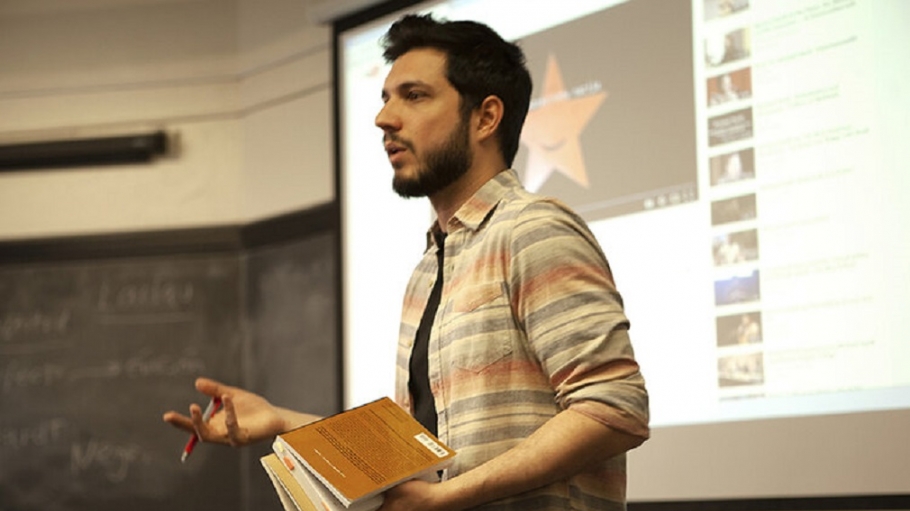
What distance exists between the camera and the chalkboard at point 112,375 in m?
4.41

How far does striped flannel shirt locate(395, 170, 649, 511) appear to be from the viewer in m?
1.46

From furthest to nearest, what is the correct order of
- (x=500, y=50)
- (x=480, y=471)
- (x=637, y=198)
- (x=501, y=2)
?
(x=501, y=2)
(x=637, y=198)
(x=500, y=50)
(x=480, y=471)

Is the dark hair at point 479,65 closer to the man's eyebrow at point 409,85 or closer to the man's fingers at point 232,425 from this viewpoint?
the man's eyebrow at point 409,85

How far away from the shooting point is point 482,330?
1.57 m

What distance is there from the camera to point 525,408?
154 cm

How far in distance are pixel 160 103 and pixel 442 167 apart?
126 inches

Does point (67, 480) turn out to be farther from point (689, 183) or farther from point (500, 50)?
point (500, 50)

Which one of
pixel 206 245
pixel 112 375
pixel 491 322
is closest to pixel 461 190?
pixel 491 322

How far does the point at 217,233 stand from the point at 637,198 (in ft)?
6.75

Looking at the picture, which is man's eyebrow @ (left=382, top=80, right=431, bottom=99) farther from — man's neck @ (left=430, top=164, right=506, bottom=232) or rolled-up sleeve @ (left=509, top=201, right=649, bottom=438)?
rolled-up sleeve @ (left=509, top=201, right=649, bottom=438)

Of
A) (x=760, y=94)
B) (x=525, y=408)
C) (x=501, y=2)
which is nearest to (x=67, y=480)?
(x=501, y=2)

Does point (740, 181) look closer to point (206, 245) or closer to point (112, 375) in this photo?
point (206, 245)

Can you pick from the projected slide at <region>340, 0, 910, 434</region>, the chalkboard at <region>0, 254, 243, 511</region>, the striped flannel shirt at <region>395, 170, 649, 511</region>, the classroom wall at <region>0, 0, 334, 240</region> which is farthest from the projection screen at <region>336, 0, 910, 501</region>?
the chalkboard at <region>0, 254, 243, 511</region>

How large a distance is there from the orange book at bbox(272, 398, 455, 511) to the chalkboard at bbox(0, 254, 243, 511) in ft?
9.71
